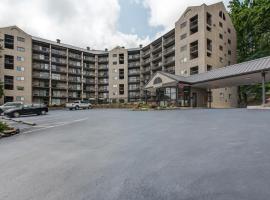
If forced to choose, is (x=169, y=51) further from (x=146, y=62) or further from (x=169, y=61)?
(x=146, y=62)

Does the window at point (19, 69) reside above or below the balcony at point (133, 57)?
below

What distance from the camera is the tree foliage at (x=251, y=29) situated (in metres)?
32.6

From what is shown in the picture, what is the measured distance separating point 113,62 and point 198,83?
135 feet

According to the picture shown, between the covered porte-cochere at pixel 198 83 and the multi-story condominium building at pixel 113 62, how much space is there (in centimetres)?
398

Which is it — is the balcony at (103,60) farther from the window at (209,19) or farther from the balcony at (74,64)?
the window at (209,19)

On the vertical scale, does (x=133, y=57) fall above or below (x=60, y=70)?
above

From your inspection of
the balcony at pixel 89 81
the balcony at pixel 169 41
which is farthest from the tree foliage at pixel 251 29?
the balcony at pixel 89 81

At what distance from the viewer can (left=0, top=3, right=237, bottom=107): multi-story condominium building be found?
35438 millimetres

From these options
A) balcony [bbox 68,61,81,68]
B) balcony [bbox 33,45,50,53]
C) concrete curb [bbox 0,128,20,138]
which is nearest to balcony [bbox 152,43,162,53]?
balcony [bbox 68,61,81,68]

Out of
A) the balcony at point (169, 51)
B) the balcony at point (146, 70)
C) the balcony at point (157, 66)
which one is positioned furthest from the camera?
the balcony at point (146, 70)

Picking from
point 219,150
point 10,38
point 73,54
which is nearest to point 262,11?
point 219,150

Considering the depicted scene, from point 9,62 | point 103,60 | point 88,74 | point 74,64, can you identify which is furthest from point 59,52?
point 103,60

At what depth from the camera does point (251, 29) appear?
38.0 meters

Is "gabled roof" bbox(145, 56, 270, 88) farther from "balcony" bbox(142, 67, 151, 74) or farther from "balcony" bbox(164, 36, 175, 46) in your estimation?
"balcony" bbox(142, 67, 151, 74)
